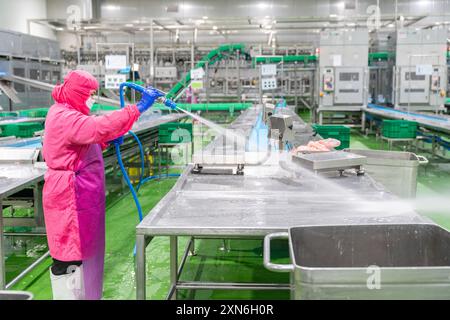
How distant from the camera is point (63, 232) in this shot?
87.3 inches

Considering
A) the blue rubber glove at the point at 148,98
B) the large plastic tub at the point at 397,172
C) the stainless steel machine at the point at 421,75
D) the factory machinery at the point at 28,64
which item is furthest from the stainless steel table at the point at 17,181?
the stainless steel machine at the point at 421,75

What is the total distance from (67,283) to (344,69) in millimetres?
9784

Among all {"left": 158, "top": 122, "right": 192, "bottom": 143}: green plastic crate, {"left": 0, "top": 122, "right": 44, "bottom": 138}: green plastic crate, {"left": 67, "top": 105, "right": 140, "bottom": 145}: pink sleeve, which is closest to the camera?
{"left": 67, "top": 105, "right": 140, "bottom": 145}: pink sleeve

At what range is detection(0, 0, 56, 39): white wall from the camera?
14203 millimetres

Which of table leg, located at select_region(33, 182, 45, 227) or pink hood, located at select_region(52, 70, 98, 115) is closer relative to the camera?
pink hood, located at select_region(52, 70, 98, 115)

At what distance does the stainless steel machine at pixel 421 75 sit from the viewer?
10.5m

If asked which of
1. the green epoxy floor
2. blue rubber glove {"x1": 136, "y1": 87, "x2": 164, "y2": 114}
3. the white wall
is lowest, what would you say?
the green epoxy floor

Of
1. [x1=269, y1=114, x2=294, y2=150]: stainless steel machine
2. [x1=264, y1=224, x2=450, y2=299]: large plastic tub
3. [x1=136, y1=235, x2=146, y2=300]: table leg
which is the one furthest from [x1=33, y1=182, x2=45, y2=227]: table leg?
[x1=264, y1=224, x2=450, y2=299]: large plastic tub

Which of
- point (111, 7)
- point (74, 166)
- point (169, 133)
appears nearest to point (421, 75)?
point (169, 133)

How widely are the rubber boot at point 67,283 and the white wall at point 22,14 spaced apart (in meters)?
13.2

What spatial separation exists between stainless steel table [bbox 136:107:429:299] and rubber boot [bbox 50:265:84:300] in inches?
21.7

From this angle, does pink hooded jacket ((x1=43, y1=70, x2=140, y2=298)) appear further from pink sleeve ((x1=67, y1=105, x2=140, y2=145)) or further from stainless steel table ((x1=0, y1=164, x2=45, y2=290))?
stainless steel table ((x1=0, y1=164, x2=45, y2=290))
